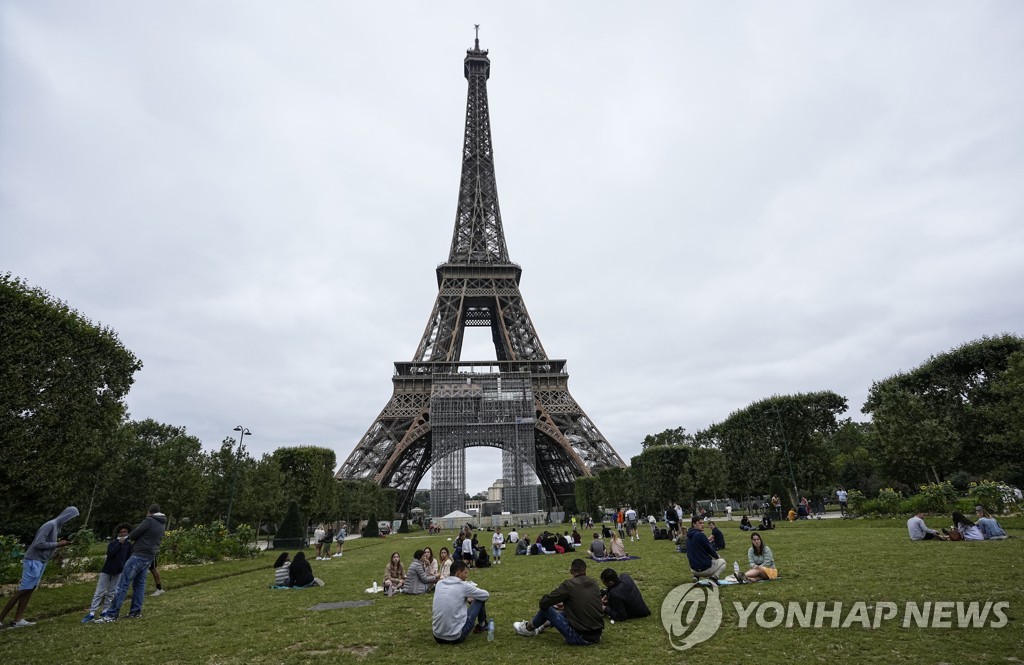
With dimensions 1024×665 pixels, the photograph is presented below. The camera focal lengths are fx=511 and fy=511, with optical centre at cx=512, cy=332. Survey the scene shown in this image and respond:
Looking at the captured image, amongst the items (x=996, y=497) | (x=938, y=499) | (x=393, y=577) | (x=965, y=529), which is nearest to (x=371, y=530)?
(x=393, y=577)

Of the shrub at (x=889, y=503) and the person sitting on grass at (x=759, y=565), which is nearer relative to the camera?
the person sitting on grass at (x=759, y=565)

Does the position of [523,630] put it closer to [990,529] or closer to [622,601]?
[622,601]

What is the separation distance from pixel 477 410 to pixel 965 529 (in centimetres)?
4105

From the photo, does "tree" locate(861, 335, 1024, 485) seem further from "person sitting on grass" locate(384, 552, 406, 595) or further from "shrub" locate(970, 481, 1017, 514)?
"person sitting on grass" locate(384, 552, 406, 595)

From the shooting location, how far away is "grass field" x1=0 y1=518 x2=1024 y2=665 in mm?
5336

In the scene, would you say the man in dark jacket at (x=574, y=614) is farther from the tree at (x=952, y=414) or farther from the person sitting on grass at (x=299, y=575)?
the tree at (x=952, y=414)

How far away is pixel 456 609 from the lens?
6328 millimetres

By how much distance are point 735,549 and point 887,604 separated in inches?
351

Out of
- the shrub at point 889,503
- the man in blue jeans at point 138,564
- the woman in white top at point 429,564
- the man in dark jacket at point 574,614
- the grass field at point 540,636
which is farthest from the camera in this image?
the shrub at point 889,503

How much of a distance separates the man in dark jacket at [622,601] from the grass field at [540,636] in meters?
0.18

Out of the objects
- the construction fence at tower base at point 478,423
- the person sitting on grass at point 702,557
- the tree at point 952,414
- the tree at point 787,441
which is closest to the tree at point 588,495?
the construction fence at tower base at point 478,423

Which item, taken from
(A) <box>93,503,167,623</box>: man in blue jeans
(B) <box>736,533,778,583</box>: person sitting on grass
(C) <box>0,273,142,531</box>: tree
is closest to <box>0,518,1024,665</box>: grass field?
(B) <box>736,533,778,583</box>: person sitting on grass

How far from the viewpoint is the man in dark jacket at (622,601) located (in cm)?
705

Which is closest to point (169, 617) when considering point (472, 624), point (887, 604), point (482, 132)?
point (472, 624)
